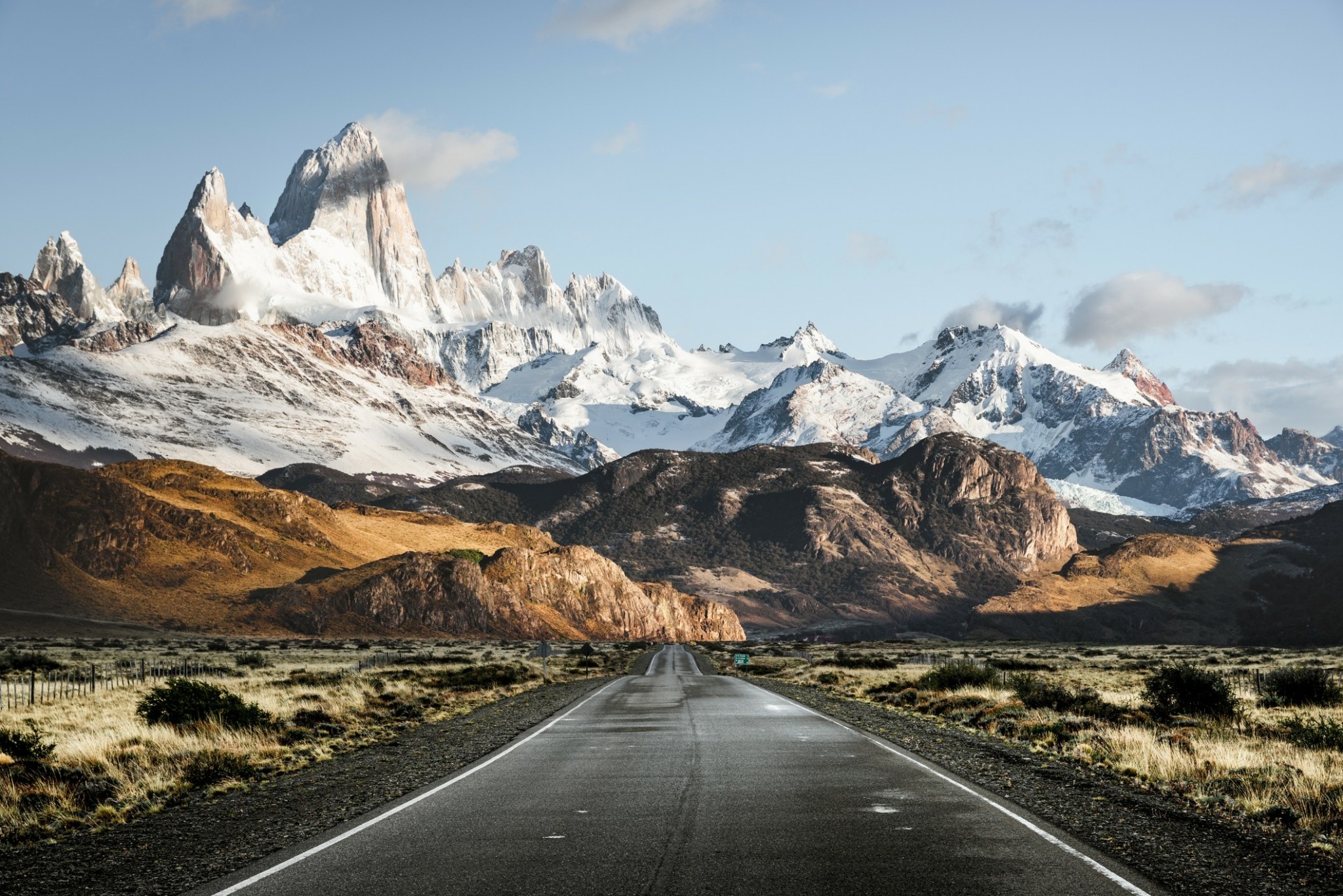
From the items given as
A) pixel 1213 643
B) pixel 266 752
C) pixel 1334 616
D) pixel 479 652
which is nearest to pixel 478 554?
pixel 479 652

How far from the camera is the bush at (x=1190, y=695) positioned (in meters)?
28.4

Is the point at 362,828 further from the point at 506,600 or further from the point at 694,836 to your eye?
the point at 506,600

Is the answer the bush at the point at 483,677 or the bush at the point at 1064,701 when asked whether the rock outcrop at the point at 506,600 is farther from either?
the bush at the point at 1064,701

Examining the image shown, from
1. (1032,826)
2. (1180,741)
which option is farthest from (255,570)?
(1032,826)

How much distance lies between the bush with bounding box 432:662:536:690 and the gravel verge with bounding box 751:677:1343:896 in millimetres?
27290

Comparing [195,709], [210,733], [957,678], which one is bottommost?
[957,678]

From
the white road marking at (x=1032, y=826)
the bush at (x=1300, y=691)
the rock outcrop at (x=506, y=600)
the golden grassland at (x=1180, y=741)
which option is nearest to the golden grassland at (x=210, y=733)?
the white road marking at (x=1032, y=826)

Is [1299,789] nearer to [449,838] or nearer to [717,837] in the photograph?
[717,837]

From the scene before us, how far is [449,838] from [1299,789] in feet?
36.3

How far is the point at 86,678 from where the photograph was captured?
46.9 m

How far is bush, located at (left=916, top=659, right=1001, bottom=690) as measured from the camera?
134 ft

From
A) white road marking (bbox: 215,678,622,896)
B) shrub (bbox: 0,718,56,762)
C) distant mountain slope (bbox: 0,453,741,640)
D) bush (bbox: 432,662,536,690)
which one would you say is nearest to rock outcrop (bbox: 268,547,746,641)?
distant mountain slope (bbox: 0,453,741,640)

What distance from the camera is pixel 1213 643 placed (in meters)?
185

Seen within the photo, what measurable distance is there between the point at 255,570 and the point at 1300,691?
131254mm
